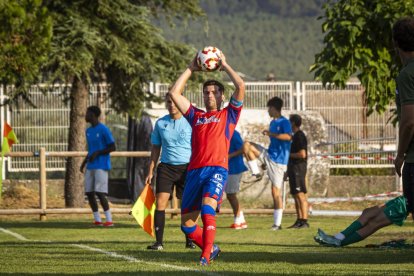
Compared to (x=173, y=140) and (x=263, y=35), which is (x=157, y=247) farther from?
(x=263, y=35)

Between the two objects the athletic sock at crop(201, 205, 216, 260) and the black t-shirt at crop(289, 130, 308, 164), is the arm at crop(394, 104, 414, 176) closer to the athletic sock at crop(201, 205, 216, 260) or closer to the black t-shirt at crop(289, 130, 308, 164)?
the athletic sock at crop(201, 205, 216, 260)

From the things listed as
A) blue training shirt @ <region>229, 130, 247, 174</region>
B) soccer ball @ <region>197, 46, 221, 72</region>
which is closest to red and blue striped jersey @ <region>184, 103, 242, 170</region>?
soccer ball @ <region>197, 46, 221, 72</region>

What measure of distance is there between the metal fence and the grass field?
949 cm

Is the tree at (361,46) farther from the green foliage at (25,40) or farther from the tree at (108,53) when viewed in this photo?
the tree at (108,53)

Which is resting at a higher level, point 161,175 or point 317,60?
point 317,60

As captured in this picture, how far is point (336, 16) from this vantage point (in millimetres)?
18672

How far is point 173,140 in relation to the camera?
17.0m

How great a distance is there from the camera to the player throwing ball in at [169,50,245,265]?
42.1ft

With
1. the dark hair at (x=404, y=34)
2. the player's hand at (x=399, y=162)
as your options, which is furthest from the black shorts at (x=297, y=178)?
the dark hair at (x=404, y=34)

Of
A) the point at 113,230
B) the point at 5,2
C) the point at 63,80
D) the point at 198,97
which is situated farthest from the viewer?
the point at 198,97

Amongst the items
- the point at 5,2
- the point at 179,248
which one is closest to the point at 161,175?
the point at 179,248

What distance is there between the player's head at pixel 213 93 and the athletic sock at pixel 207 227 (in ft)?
3.88

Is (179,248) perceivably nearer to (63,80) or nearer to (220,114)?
(220,114)

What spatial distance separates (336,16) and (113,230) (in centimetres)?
535
